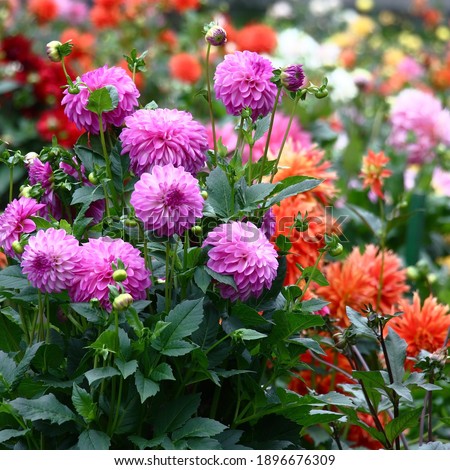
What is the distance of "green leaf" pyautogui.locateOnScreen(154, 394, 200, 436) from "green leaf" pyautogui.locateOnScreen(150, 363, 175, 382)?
2.4 inches

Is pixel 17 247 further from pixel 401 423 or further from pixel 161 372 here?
pixel 401 423

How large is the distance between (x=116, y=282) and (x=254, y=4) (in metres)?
8.02

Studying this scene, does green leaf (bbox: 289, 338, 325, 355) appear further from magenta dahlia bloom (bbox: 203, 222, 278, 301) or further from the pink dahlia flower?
the pink dahlia flower

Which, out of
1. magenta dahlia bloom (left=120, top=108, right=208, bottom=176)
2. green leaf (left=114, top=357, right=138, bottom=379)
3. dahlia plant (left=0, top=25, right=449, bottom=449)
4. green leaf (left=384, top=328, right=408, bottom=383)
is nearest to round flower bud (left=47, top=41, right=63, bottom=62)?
dahlia plant (left=0, top=25, right=449, bottom=449)

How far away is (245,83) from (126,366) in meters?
0.34

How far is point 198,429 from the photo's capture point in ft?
2.51

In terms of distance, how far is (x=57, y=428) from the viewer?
781mm

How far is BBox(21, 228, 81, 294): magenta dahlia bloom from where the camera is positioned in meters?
0.74

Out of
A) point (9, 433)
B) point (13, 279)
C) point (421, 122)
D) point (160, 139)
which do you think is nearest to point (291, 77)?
point (160, 139)

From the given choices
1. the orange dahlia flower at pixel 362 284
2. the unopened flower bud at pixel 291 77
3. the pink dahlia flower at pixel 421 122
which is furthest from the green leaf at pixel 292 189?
the pink dahlia flower at pixel 421 122

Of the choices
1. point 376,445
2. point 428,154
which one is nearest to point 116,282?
point 376,445

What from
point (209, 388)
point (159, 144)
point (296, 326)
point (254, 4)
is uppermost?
point (159, 144)

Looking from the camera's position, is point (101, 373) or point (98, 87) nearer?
point (101, 373)
